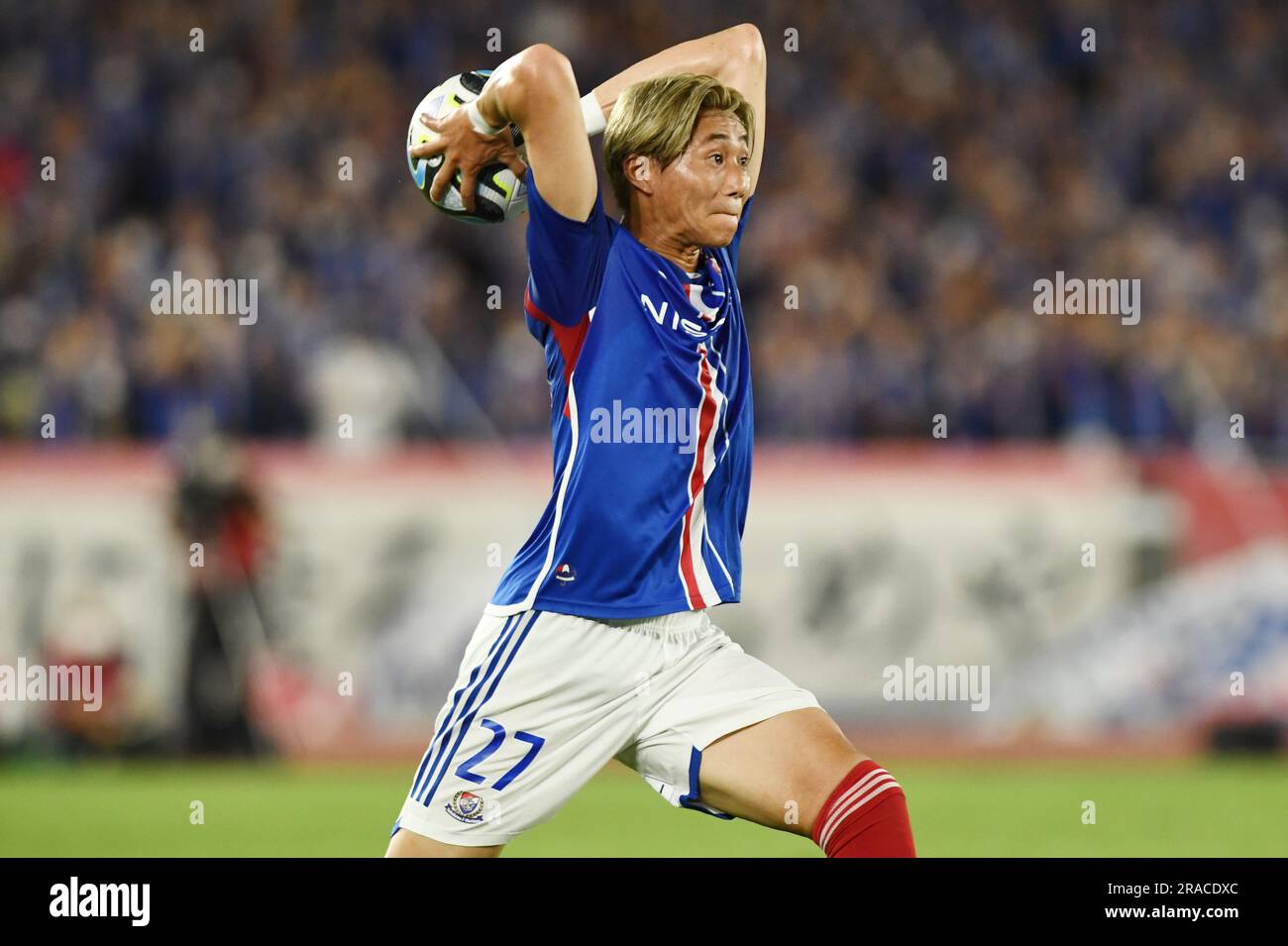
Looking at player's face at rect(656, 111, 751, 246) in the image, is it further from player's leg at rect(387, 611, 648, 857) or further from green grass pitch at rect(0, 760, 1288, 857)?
green grass pitch at rect(0, 760, 1288, 857)

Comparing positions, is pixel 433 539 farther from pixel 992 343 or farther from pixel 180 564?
pixel 992 343

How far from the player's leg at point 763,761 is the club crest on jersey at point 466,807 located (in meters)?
0.46

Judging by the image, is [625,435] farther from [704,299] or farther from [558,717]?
[558,717]

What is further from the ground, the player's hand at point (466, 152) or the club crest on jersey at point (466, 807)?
the player's hand at point (466, 152)

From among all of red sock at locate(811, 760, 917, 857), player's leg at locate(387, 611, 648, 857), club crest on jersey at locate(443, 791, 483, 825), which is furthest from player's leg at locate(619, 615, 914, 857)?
club crest on jersey at locate(443, 791, 483, 825)

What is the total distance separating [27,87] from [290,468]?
516 cm

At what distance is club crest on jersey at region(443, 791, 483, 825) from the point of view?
4.37 meters

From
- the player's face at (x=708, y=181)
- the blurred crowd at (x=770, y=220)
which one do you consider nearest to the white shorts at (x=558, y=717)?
the player's face at (x=708, y=181)

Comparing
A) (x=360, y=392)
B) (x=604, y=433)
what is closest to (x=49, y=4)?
(x=360, y=392)

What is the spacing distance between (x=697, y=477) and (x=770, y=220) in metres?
10.3

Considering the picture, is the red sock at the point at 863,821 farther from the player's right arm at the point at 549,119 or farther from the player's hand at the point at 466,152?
the player's hand at the point at 466,152

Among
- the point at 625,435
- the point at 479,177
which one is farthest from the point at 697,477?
the point at 479,177

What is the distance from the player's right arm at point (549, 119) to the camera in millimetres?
4125

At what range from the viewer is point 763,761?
4.38 m
